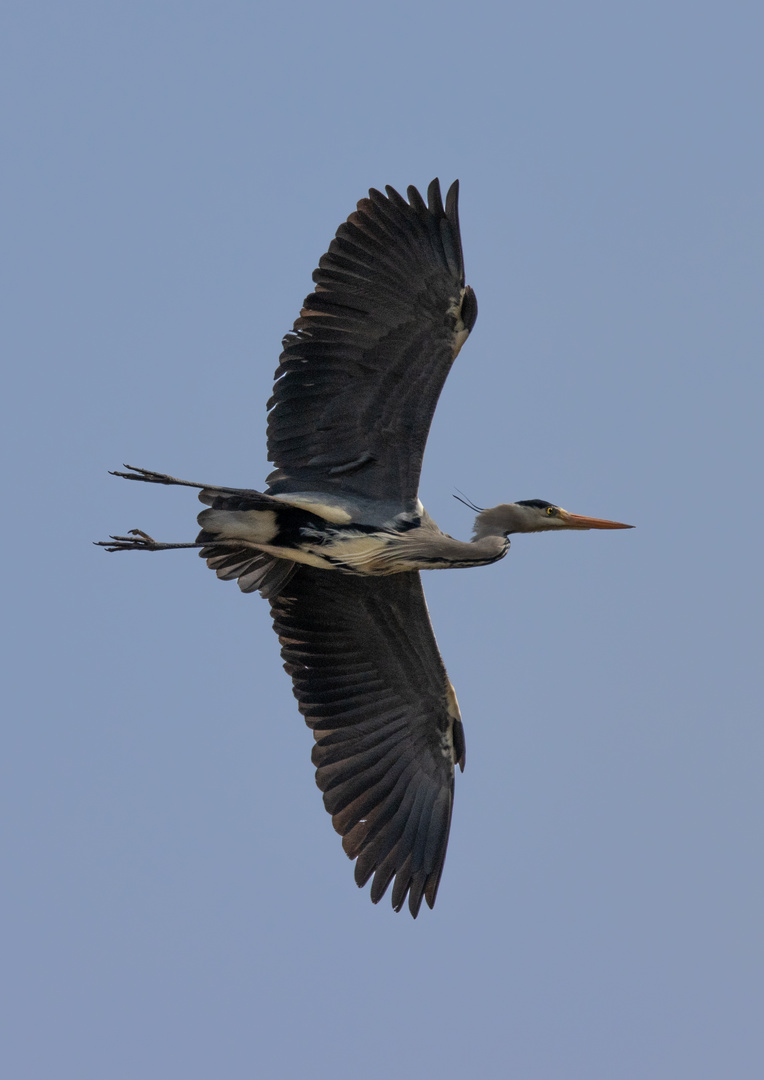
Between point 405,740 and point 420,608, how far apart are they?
0.85 metres

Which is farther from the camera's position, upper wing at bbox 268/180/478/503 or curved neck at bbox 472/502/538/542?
curved neck at bbox 472/502/538/542

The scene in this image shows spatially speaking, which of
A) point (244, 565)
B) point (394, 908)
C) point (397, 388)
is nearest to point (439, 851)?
point (394, 908)

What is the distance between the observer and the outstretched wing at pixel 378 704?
1063 centimetres

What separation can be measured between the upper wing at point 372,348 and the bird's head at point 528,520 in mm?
738

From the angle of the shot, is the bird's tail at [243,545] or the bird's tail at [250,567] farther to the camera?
the bird's tail at [250,567]

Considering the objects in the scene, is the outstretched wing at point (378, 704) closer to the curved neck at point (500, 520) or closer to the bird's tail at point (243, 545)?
the bird's tail at point (243, 545)

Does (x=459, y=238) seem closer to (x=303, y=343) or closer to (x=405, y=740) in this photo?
(x=303, y=343)

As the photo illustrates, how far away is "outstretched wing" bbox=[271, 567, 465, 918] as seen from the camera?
34.9 ft

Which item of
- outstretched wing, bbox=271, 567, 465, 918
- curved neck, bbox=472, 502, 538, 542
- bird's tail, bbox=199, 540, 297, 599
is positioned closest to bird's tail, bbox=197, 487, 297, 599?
bird's tail, bbox=199, 540, 297, 599

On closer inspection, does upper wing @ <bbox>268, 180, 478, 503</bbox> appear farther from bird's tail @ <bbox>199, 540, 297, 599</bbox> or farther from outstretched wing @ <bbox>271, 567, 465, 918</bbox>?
outstretched wing @ <bbox>271, 567, 465, 918</bbox>

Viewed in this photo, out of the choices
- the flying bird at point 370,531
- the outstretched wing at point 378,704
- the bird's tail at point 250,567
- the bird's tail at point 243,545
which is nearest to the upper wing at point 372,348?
the flying bird at point 370,531

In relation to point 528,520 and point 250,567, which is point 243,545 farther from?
point 528,520

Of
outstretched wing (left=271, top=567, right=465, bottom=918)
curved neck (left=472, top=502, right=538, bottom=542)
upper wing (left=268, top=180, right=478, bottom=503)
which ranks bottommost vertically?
outstretched wing (left=271, top=567, right=465, bottom=918)

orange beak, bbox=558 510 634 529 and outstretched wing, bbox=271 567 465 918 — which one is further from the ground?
orange beak, bbox=558 510 634 529
